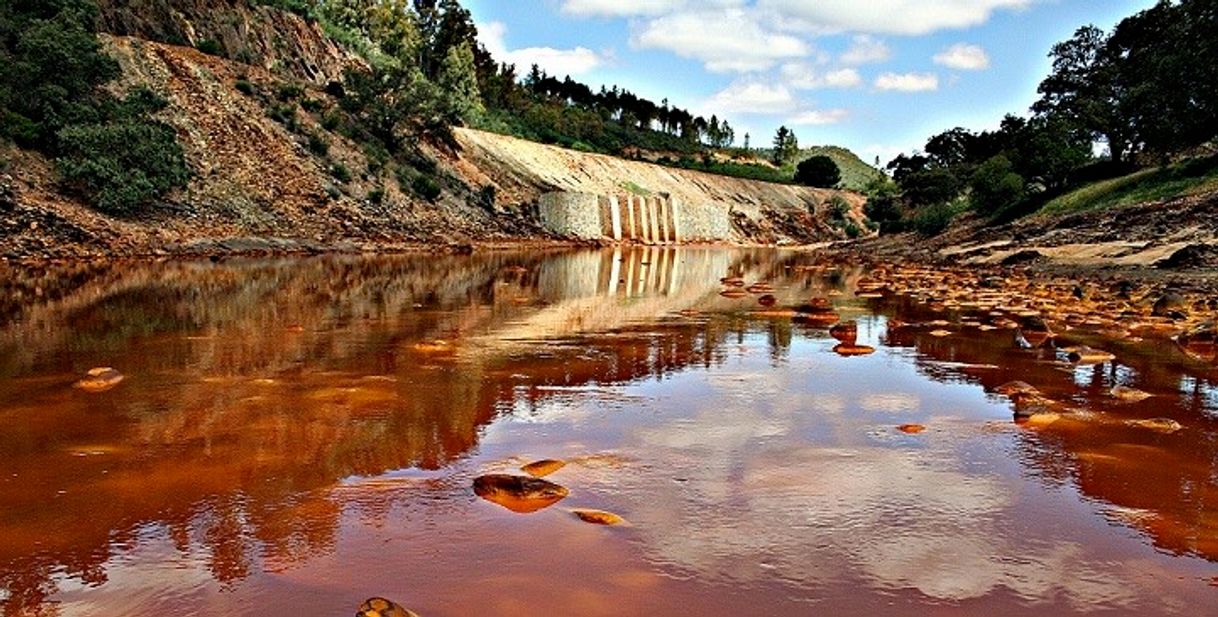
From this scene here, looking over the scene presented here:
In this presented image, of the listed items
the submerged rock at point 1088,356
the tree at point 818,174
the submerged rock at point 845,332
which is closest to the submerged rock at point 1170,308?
the submerged rock at point 1088,356

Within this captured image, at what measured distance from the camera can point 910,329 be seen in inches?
489

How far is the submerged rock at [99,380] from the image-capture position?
7137 millimetres

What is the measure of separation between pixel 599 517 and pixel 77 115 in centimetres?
3336

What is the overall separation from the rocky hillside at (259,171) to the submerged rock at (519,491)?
25288 mm

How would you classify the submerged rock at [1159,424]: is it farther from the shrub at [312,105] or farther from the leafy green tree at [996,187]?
the shrub at [312,105]

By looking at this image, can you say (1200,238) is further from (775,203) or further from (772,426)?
(775,203)

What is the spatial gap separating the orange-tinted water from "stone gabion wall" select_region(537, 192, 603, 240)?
157 ft

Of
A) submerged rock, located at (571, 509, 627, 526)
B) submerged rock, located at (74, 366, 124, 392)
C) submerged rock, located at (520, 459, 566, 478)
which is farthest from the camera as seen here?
submerged rock, located at (74, 366, 124, 392)

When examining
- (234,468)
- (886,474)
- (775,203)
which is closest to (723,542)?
(886,474)

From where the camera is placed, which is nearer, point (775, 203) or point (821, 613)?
point (821, 613)

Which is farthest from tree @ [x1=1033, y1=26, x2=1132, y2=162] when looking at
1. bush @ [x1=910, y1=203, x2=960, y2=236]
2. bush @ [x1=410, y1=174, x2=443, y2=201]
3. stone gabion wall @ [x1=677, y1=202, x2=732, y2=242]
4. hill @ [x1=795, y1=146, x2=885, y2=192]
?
hill @ [x1=795, y1=146, x2=885, y2=192]

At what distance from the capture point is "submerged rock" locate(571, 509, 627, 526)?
420cm

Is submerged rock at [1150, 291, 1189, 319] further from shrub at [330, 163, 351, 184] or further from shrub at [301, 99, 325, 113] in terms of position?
shrub at [301, 99, 325, 113]

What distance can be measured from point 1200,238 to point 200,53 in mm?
44973
